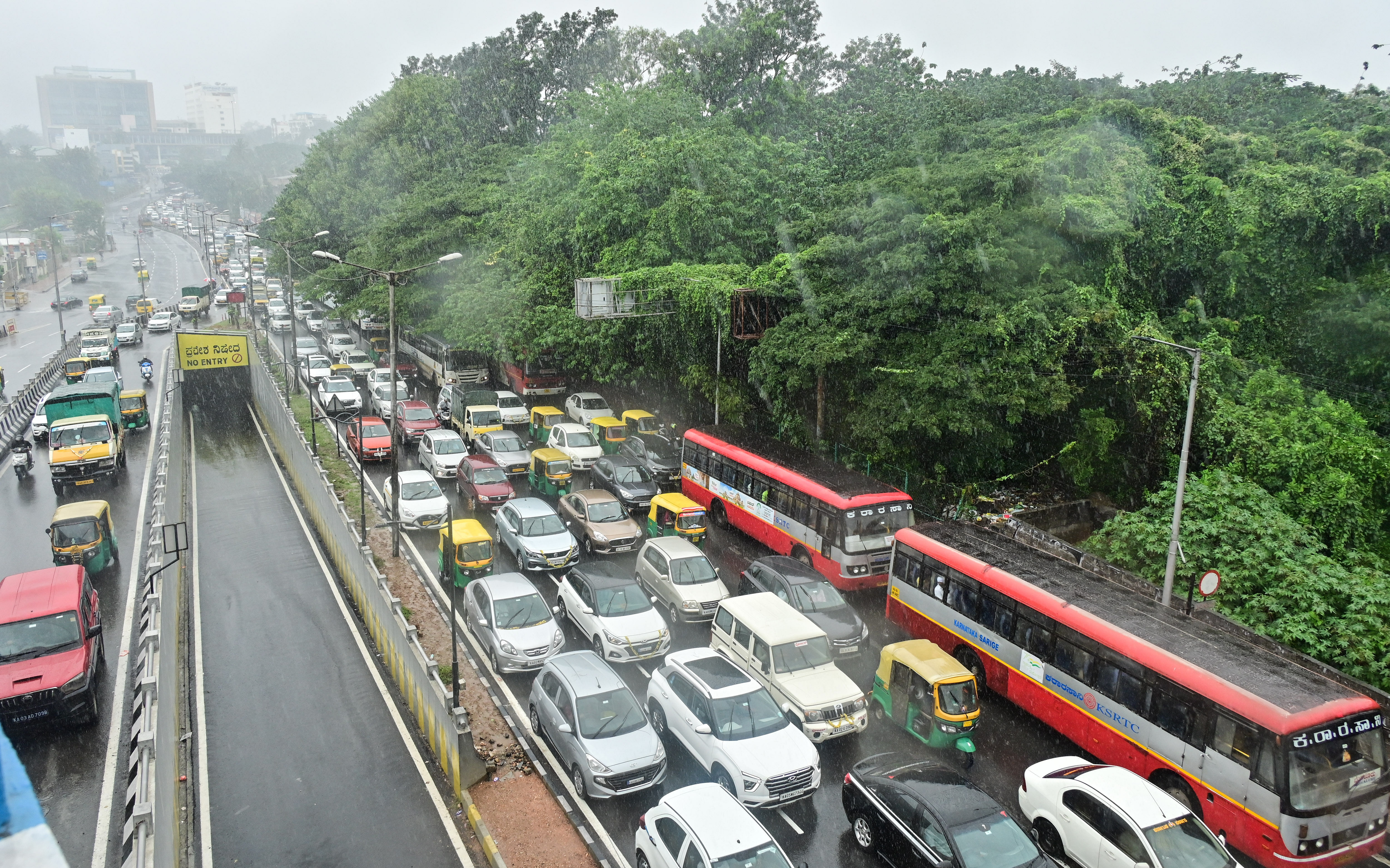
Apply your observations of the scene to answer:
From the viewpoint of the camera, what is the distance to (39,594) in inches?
588

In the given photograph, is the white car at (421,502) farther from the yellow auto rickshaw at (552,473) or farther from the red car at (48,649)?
the red car at (48,649)

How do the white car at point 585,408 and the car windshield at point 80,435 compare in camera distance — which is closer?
the car windshield at point 80,435

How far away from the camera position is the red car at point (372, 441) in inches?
1127

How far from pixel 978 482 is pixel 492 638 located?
14908 millimetres

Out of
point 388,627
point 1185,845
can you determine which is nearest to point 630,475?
point 388,627

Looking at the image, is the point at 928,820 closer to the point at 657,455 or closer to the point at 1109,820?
the point at 1109,820

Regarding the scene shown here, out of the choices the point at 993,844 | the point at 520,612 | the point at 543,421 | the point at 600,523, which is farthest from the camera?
the point at 543,421

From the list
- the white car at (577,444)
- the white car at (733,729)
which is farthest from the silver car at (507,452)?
the white car at (733,729)

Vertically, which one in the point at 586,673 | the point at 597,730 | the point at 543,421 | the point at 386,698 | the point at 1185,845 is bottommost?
the point at 386,698

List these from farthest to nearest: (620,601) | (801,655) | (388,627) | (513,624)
A: (620,601) < (513,624) < (388,627) < (801,655)

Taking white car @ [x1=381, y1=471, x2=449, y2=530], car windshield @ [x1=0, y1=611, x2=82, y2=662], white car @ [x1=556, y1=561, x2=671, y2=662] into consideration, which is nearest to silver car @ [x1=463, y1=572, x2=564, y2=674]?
white car @ [x1=556, y1=561, x2=671, y2=662]

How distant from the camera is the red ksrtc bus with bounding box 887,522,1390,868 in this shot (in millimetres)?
10648

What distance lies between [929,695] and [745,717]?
309 centimetres

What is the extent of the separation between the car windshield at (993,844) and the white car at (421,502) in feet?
50.3
